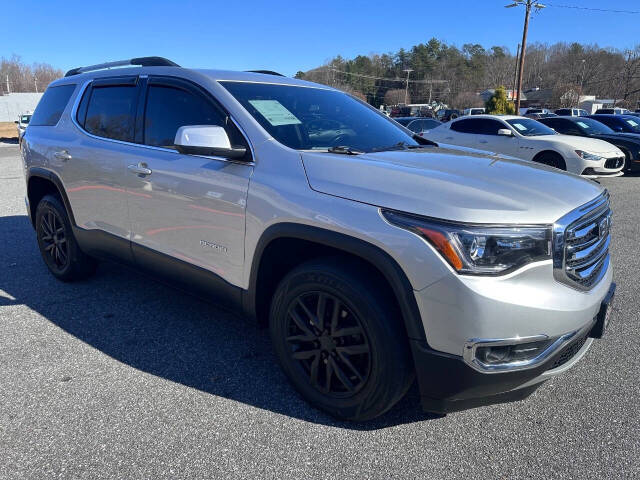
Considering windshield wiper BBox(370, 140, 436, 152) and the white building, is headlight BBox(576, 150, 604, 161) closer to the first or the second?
windshield wiper BBox(370, 140, 436, 152)

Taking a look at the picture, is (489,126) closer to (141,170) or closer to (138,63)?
(138,63)

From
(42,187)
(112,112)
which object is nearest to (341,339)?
(112,112)

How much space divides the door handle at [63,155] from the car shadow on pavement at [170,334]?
1153mm

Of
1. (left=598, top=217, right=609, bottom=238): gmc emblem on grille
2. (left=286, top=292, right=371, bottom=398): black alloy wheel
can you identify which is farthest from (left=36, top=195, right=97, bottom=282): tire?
(left=598, top=217, right=609, bottom=238): gmc emblem on grille

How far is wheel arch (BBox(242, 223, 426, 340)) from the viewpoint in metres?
2.08

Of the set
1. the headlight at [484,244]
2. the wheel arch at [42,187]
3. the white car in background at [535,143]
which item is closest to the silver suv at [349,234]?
the headlight at [484,244]

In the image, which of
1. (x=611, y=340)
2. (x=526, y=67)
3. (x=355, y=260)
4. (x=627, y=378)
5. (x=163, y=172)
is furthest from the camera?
(x=526, y=67)

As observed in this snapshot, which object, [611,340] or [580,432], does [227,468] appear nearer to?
[580,432]

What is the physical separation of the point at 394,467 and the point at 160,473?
104 centimetres

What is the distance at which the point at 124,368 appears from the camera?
3.01m

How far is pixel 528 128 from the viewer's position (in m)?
11.0

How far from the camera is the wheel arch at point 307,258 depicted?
6.83 feet

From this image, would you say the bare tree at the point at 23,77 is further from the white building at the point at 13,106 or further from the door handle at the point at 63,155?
the door handle at the point at 63,155

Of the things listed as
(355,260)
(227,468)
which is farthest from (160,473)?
(355,260)
